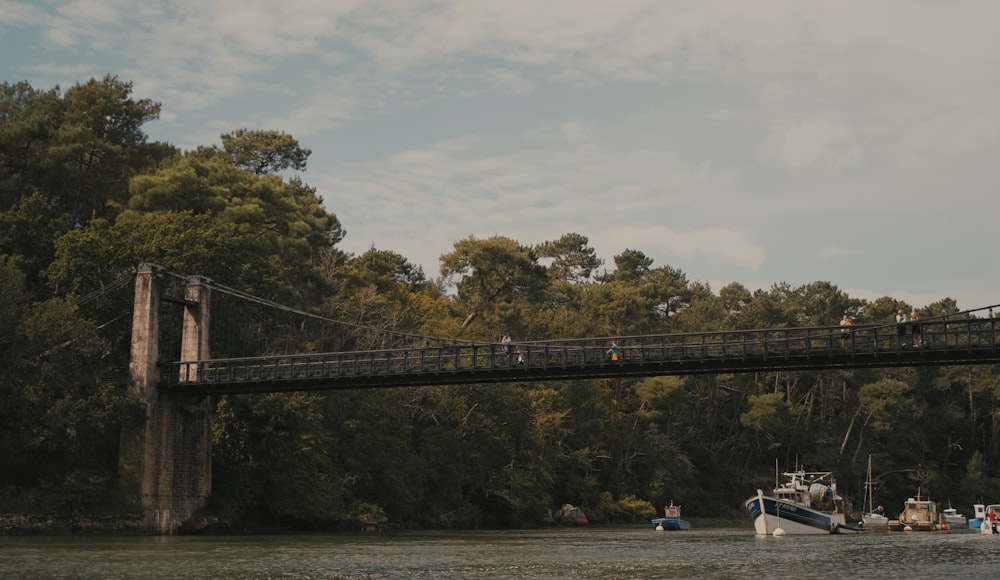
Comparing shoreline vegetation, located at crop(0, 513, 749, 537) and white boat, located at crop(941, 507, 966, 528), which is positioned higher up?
shoreline vegetation, located at crop(0, 513, 749, 537)

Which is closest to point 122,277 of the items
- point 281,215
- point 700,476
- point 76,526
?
point 76,526

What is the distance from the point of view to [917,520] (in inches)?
3184

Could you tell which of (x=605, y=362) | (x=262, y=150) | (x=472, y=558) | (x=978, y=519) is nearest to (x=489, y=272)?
(x=262, y=150)

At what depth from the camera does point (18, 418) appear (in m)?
52.2

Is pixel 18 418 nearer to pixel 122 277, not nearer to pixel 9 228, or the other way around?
pixel 122 277

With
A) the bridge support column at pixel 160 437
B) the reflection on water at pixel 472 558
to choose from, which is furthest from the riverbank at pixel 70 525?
the reflection on water at pixel 472 558

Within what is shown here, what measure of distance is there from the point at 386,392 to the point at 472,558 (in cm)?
2883

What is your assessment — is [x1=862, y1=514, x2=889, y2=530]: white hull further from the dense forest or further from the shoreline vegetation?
the shoreline vegetation

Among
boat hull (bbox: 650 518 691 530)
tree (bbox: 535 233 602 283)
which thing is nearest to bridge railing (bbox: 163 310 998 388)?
boat hull (bbox: 650 518 691 530)

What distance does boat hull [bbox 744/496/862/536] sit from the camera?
209 ft

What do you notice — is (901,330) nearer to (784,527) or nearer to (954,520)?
(784,527)

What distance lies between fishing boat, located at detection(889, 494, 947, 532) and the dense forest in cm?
1965

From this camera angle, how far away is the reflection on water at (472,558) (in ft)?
111

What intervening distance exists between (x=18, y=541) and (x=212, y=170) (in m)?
30.6
